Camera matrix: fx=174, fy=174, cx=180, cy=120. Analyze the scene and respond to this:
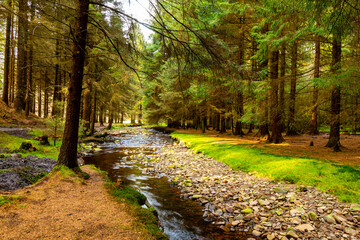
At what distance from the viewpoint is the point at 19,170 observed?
15.6 ft

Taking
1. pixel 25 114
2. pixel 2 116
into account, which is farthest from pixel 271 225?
pixel 25 114

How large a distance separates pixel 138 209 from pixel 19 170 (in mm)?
3937

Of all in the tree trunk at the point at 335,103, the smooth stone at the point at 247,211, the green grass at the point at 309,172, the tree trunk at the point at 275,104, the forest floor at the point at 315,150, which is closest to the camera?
the smooth stone at the point at 247,211

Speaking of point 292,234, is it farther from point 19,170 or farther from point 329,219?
point 19,170

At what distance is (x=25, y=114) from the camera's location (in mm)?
15609

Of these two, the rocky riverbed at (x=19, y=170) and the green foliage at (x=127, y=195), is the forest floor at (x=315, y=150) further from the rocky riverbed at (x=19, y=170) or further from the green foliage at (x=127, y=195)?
the rocky riverbed at (x=19, y=170)

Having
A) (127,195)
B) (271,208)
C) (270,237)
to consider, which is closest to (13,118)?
(127,195)

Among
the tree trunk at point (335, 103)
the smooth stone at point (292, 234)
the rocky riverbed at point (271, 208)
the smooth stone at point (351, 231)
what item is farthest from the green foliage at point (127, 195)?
the tree trunk at point (335, 103)

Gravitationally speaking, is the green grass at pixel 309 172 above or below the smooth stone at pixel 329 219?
above

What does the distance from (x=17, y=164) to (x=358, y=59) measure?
11.6 m

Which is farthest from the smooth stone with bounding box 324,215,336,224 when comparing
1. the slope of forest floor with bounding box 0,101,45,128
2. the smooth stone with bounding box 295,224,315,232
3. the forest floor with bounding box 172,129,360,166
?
the slope of forest floor with bounding box 0,101,45,128

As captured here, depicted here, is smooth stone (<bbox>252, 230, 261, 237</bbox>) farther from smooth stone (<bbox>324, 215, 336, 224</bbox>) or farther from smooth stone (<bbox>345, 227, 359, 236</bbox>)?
smooth stone (<bbox>345, 227, 359, 236</bbox>)

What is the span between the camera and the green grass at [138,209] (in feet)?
8.84

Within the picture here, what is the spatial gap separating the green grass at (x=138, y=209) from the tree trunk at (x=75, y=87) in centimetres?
140
